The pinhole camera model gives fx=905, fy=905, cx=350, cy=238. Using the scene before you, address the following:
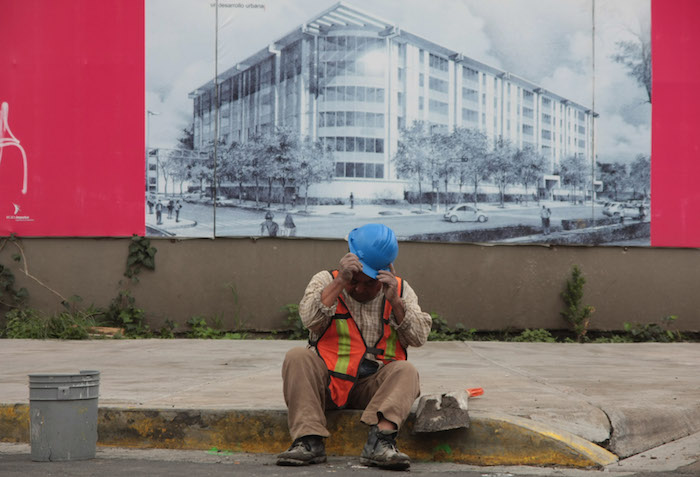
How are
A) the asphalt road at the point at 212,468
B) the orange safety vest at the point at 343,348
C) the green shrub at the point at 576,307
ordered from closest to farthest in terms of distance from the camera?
1. the asphalt road at the point at 212,468
2. the orange safety vest at the point at 343,348
3. the green shrub at the point at 576,307

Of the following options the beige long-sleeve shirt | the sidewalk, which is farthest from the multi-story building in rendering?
the beige long-sleeve shirt

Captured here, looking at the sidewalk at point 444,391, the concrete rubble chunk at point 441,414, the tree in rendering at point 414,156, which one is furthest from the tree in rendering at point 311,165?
the concrete rubble chunk at point 441,414

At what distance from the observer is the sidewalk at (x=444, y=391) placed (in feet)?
17.1

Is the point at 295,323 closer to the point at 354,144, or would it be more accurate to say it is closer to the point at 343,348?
the point at 354,144

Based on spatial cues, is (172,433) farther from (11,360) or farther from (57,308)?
(57,308)

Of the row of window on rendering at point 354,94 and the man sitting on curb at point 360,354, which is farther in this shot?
the row of window on rendering at point 354,94

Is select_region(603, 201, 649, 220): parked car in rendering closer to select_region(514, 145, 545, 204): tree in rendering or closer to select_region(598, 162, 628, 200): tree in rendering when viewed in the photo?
select_region(598, 162, 628, 200): tree in rendering

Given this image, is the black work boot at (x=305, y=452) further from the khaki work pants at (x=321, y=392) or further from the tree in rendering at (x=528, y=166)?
the tree in rendering at (x=528, y=166)

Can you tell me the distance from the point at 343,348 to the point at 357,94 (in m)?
5.56

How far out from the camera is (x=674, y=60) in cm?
1073

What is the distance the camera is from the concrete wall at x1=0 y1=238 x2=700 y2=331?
10352mm

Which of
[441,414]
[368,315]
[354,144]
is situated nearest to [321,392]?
[368,315]

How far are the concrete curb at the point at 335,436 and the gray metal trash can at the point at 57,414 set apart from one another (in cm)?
58

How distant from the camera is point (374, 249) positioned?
5.14 meters
